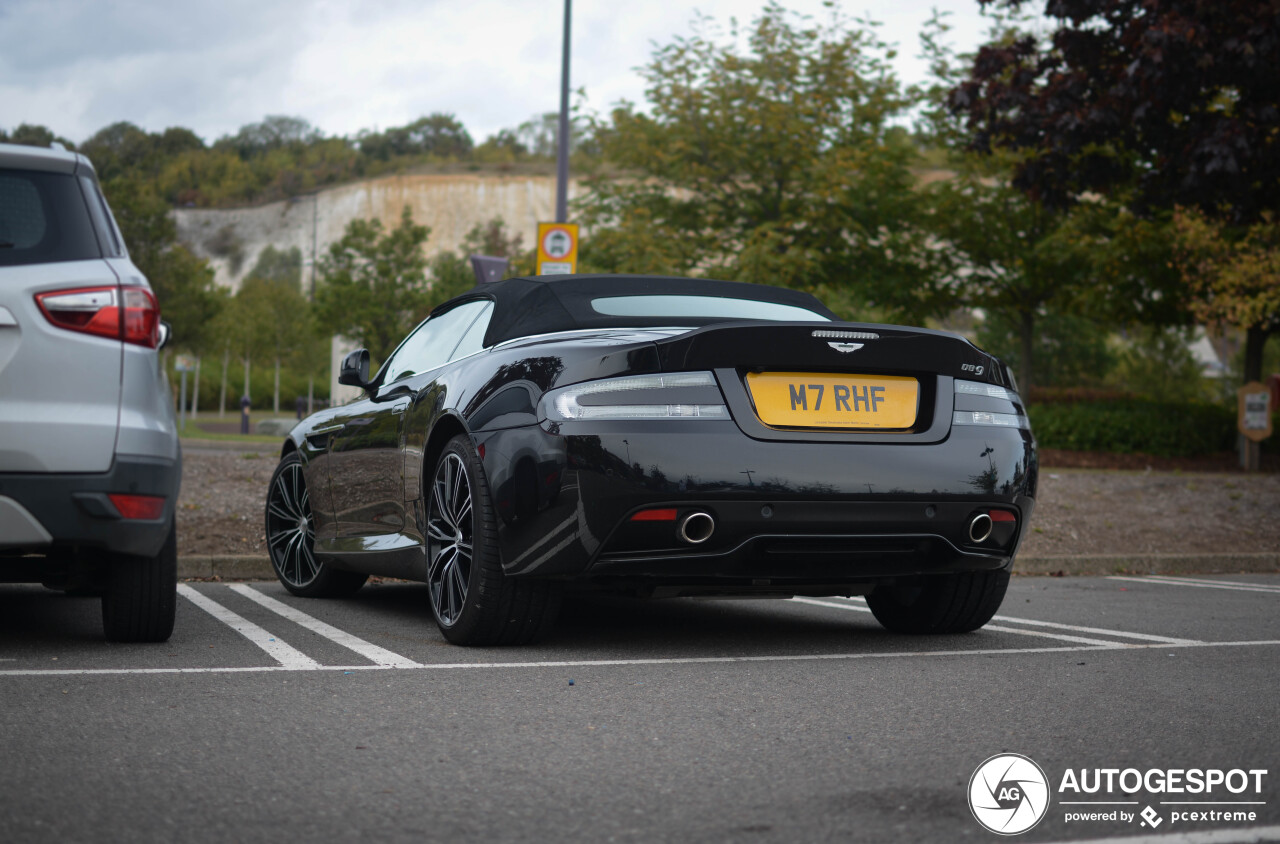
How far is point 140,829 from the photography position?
2.54 meters

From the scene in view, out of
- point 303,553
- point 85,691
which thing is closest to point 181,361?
point 303,553

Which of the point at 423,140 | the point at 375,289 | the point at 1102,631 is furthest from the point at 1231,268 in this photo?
the point at 423,140

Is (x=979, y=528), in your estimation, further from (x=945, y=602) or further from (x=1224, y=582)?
(x=1224, y=582)

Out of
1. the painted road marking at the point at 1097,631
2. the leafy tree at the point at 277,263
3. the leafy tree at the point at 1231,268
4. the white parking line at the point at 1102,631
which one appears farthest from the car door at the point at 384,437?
the leafy tree at the point at 277,263

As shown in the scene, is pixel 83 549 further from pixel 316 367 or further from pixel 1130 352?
pixel 316 367

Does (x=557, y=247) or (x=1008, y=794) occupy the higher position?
(x=557, y=247)

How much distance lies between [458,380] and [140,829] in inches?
109

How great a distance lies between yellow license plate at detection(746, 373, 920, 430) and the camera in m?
4.50

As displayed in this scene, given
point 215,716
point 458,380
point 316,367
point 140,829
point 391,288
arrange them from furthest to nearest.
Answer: point 316,367 → point 391,288 → point 458,380 → point 215,716 → point 140,829

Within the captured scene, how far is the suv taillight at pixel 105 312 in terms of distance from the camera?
4105 millimetres

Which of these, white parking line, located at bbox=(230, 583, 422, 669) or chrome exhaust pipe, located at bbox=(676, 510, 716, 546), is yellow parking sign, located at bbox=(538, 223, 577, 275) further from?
chrome exhaust pipe, located at bbox=(676, 510, 716, 546)

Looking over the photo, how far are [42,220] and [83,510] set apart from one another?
37.0 inches

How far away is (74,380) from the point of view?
4098 mm
